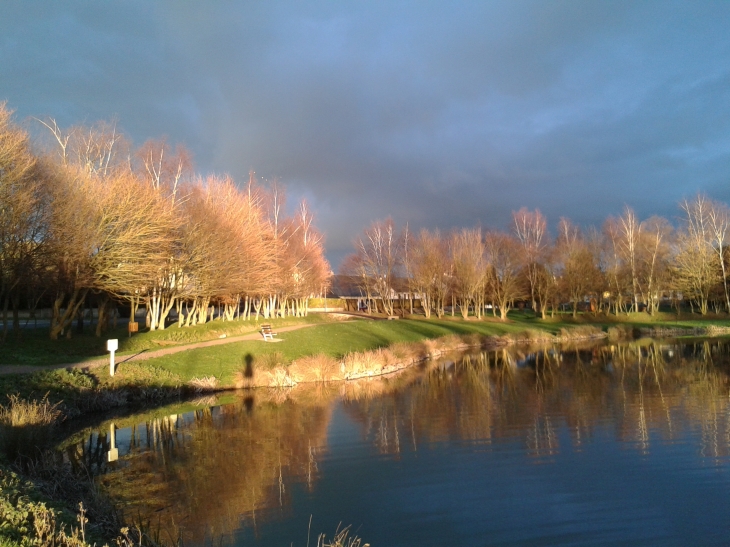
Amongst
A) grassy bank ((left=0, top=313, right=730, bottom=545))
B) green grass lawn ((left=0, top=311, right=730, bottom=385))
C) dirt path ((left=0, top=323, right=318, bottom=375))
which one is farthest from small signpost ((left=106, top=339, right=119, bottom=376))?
dirt path ((left=0, top=323, right=318, bottom=375))

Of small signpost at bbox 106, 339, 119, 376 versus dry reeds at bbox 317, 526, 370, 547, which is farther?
small signpost at bbox 106, 339, 119, 376

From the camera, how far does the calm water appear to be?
30.3ft

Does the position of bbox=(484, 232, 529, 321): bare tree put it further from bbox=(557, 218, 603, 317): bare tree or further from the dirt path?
the dirt path

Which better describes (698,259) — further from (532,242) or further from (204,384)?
(204,384)

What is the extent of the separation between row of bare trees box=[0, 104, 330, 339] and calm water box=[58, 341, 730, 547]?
11.9 m

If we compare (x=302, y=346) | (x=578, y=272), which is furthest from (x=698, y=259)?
(x=302, y=346)

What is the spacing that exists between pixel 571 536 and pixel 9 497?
8541 millimetres

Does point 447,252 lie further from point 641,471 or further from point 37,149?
point 641,471

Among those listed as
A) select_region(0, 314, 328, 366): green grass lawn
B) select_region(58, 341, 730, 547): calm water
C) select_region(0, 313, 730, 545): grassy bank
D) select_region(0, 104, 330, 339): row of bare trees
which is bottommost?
select_region(58, 341, 730, 547): calm water

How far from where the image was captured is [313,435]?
15828 mm

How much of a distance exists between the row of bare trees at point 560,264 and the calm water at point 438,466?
134 feet

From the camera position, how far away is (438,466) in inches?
494

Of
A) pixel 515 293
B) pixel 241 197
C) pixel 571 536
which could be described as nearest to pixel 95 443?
pixel 571 536

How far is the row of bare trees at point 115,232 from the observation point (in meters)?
24.5
